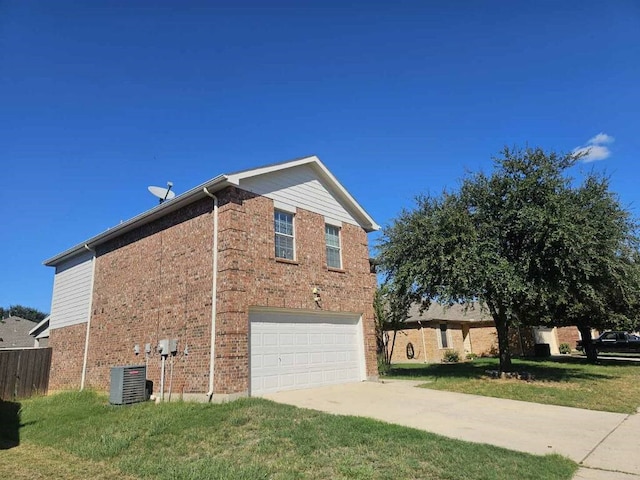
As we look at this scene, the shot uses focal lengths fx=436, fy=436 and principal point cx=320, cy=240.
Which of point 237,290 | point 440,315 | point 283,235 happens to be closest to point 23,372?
point 237,290

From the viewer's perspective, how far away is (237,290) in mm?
11305

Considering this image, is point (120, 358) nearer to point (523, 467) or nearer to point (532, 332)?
point (523, 467)

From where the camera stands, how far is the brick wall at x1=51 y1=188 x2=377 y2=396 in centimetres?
1127

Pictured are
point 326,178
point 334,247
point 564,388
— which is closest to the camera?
point 564,388

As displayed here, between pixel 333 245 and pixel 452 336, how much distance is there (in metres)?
17.8

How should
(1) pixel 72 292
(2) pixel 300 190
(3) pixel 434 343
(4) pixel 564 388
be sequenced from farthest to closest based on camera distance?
(3) pixel 434 343, (1) pixel 72 292, (2) pixel 300 190, (4) pixel 564 388

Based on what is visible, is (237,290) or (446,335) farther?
(446,335)

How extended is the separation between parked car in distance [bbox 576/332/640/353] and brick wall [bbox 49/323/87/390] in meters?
31.6

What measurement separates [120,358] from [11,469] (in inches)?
293

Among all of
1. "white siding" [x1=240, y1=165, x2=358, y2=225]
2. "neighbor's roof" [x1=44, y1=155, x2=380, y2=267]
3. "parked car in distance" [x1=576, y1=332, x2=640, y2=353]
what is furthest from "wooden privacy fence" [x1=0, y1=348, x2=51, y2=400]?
"parked car in distance" [x1=576, y1=332, x2=640, y2=353]

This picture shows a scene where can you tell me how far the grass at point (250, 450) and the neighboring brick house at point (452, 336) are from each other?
19039 mm

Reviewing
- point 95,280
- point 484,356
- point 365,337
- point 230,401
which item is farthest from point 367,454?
point 484,356

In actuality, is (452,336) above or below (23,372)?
above

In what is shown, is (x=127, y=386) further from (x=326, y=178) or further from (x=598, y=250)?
(x=598, y=250)
